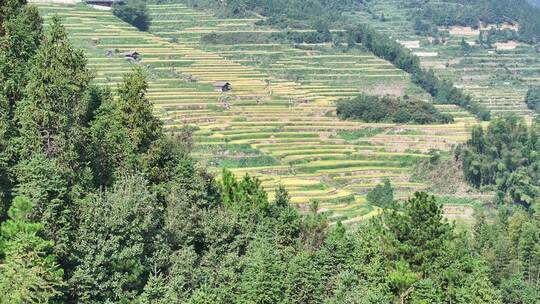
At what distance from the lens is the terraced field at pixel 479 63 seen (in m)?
78.9

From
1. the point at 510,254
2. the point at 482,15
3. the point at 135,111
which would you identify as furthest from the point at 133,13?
the point at 482,15

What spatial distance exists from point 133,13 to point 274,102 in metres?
18.3

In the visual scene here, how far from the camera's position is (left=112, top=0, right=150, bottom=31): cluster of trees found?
231ft

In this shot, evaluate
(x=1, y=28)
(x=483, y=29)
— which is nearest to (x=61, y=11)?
(x=1, y=28)

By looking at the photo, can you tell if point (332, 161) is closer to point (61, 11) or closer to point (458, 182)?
point (458, 182)

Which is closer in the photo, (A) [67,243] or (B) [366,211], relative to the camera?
(A) [67,243]

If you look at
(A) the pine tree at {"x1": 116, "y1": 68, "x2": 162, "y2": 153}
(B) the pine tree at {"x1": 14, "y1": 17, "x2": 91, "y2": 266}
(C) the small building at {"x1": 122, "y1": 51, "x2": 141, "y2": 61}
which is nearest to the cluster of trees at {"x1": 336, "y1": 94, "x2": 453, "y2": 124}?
(C) the small building at {"x1": 122, "y1": 51, "x2": 141, "y2": 61}

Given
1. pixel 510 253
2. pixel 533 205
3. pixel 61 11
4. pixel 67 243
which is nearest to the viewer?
pixel 67 243

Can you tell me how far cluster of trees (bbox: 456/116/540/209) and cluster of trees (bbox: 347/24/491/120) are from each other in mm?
14236

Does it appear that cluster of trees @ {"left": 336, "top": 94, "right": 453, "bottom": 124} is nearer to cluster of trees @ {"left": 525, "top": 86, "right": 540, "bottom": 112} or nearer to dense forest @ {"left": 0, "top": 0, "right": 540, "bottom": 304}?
cluster of trees @ {"left": 525, "top": 86, "right": 540, "bottom": 112}

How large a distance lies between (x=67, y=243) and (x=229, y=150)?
27.3m

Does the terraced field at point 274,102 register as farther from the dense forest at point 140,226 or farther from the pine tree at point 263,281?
the pine tree at point 263,281

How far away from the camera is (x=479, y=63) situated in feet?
293

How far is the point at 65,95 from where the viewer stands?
71.4 feet
